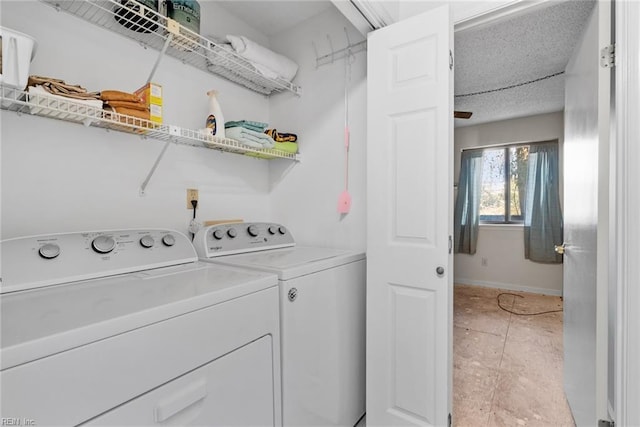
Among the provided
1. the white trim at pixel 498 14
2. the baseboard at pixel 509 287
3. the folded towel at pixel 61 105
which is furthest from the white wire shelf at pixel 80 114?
the baseboard at pixel 509 287

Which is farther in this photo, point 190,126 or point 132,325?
point 190,126

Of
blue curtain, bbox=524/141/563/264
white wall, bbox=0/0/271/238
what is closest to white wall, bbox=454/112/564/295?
blue curtain, bbox=524/141/563/264

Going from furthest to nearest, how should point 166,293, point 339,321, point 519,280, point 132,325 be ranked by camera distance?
point 519,280, point 339,321, point 166,293, point 132,325

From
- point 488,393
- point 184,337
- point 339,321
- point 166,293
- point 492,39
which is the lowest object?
point 488,393

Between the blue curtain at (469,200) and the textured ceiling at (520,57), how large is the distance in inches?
36.2

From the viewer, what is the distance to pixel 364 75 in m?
1.80

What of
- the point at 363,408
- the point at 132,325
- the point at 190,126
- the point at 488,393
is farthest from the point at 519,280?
the point at 132,325

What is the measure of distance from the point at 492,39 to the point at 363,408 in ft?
8.66

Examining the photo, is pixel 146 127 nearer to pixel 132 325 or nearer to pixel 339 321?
pixel 132 325

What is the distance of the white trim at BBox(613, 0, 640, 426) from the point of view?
1.01 metres

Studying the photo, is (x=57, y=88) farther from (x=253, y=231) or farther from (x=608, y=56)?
(x=608, y=56)

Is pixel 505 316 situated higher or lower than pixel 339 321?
lower

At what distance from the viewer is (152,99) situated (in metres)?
1.30

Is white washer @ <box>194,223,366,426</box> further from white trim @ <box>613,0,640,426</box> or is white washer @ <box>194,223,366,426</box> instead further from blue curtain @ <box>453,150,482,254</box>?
blue curtain @ <box>453,150,482,254</box>
